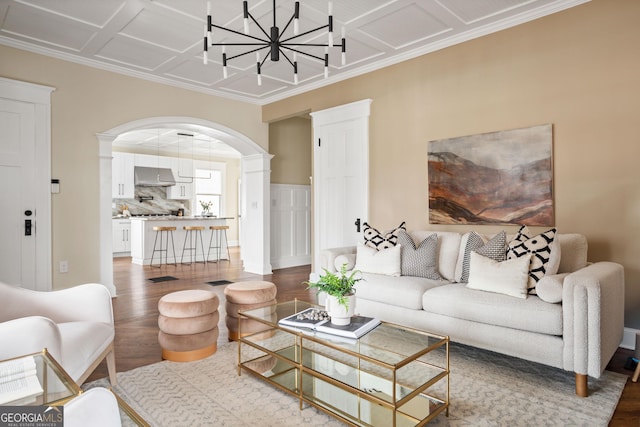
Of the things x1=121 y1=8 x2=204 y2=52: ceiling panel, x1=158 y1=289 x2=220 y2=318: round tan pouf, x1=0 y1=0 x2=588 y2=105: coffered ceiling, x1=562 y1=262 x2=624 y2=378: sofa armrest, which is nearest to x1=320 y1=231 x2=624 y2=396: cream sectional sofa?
x1=562 y1=262 x2=624 y2=378: sofa armrest

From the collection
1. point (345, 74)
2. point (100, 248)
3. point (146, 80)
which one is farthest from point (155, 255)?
point (345, 74)

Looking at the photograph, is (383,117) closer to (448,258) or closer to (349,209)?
(349,209)

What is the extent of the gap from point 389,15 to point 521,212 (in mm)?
2280

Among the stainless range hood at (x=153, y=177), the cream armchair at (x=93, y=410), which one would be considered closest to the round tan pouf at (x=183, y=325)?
the cream armchair at (x=93, y=410)

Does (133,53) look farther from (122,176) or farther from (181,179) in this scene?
(181,179)

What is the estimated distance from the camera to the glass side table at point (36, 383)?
1138 millimetres

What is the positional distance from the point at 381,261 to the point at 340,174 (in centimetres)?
217

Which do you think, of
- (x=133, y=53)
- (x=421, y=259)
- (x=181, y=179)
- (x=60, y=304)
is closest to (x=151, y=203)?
(x=181, y=179)

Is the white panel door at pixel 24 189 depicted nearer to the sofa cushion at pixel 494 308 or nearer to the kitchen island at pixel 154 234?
the kitchen island at pixel 154 234

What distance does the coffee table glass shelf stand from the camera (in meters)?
1.89

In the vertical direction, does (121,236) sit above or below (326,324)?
above

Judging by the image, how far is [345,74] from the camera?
5.34m

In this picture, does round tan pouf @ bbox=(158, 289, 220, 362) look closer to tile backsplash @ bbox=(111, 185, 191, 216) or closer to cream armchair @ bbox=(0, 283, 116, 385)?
cream armchair @ bbox=(0, 283, 116, 385)

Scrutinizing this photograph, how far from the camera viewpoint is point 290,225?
7.52 meters
